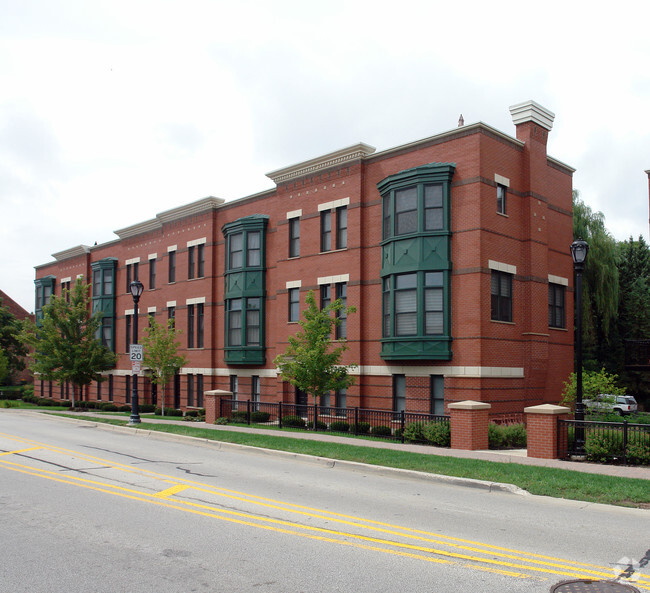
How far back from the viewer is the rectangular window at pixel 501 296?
919 inches

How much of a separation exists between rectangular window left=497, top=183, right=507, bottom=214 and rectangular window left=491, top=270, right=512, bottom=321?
238 centimetres

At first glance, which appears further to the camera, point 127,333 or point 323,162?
point 127,333

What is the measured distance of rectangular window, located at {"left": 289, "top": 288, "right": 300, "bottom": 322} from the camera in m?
29.3

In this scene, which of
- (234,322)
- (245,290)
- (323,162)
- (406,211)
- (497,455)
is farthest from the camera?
(234,322)

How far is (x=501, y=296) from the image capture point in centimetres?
2367

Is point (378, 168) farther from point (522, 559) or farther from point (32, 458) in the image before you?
point (522, 559)

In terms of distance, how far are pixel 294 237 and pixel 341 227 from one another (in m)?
3.15

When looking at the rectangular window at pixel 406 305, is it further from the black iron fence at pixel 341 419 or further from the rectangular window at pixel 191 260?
the rectangular window at pixel 191 260

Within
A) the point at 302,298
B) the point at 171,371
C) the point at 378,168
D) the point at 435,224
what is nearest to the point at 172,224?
the point at 171,371

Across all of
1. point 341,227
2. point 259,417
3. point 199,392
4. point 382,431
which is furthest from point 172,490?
point 199,392

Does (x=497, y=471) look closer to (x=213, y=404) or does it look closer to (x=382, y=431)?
(x=382, y=431)

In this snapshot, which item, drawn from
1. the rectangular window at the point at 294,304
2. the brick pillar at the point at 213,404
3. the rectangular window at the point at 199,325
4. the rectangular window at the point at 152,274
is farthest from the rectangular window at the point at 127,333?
the brick pillar at the point at 213,404

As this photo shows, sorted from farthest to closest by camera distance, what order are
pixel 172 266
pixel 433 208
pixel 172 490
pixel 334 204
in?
pixel 172 266
pixel 334 204
pixel 433 208
pixel 172 490

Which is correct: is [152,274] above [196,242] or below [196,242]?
below
